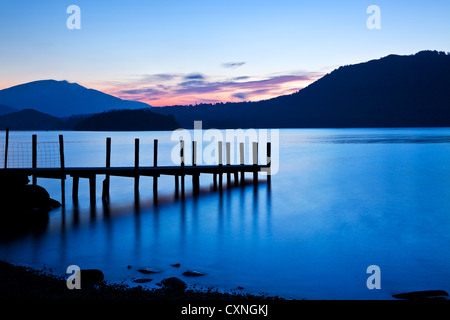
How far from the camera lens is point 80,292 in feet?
23.9

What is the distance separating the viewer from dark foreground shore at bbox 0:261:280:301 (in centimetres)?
646

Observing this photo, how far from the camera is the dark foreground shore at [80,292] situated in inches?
254

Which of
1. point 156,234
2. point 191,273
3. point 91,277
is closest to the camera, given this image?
point 91,277

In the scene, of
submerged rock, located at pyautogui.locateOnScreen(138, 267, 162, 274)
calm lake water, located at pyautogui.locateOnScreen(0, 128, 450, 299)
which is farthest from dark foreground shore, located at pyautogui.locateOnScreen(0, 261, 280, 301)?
submerged rock, located at pyautogui.locateOnScreen(138, 267, 162, 274)

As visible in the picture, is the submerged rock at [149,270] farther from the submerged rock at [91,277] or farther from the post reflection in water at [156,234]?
the submerged rock at [91,277]

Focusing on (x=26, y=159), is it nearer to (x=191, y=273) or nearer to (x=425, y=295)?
(x=191, y=273)

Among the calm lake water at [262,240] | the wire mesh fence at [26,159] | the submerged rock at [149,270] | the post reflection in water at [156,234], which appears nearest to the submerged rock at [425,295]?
the calm lake water at [262,240]

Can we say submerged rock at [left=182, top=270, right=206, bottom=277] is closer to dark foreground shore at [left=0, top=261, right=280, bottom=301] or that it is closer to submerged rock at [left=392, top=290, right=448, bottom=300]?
dark foreground shore at [left=0, top=261, right=280, bottom=301]

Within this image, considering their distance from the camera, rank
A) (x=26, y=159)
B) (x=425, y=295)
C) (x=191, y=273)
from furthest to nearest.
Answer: (x=26, y=159)
(x=191, y=273)
(x=425, y=295)

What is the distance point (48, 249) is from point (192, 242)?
4134 millimetres

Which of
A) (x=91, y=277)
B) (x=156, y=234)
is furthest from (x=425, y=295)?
(x=156, y=234)
